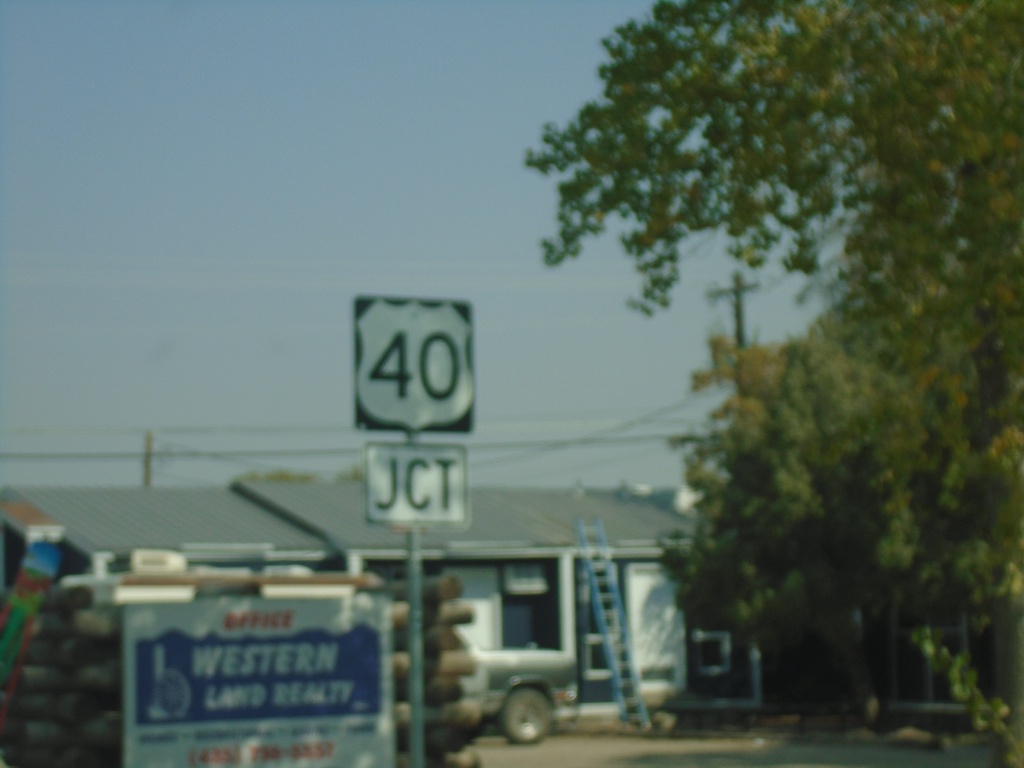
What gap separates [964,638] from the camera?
2895 cm

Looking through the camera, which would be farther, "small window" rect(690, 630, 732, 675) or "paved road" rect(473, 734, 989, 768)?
"small window" rect(690, 630, 732, 675)

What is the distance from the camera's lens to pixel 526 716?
2722 centimetres

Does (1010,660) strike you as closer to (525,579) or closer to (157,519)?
(525,579)

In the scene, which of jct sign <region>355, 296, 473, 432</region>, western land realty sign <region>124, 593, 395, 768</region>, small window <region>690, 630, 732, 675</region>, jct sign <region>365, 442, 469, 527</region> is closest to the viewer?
jct sign <region>365, 442, 469, 527</region>

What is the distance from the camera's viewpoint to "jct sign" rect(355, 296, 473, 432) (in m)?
8.65

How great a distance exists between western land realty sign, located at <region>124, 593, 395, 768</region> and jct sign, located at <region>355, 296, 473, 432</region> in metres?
4.61

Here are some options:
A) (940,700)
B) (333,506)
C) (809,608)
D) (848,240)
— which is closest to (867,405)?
(809,608)

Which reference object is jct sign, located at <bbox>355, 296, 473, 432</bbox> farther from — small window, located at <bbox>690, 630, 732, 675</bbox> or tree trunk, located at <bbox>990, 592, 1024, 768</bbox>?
small window, located at <bbox>690, 630, 732, 675</bbox>

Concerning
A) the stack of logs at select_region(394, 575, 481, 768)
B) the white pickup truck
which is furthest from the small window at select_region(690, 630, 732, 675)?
the stack of logs at select_region(394, 575, 481, 768)

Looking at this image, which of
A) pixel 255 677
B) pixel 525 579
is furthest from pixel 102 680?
pixel 525 579

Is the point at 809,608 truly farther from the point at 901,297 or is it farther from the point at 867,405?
the point at 901,297

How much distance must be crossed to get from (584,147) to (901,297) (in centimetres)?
306

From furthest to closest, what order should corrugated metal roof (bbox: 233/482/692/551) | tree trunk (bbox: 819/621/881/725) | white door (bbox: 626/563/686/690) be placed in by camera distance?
white door (bbox: 626/563/686/690), corrugated metal roof (bbox: 233/482/692/551), tree trunk (bbox: 819/621/881/725)

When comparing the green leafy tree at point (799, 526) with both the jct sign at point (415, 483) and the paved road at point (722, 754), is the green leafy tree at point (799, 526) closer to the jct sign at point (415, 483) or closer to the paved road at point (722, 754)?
the paved road at point (722, 754)
